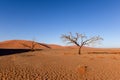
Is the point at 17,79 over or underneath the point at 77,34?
underneath

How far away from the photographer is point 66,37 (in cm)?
4253

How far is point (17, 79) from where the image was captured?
10.0m

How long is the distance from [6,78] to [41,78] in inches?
83.0

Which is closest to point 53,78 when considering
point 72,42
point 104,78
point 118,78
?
point 104,78

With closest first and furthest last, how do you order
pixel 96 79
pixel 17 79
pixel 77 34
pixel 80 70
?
pixel 17 79 → pixel 96 79 → pixel 80 70 → pixel 77 34

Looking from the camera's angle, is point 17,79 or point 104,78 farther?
point 104,78

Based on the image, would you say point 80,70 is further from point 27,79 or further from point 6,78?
point 6,78

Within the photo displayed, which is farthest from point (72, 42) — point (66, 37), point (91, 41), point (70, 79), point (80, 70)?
point (70, 79)

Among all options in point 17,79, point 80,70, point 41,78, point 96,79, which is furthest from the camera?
point 80,70

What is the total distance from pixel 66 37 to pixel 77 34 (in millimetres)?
2837

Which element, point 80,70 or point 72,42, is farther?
point 72,42

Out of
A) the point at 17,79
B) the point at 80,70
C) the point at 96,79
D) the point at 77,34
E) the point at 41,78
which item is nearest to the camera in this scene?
the point at 17,79

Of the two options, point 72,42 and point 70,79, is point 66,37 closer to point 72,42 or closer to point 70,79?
point 72,42

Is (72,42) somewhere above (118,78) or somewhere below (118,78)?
above
